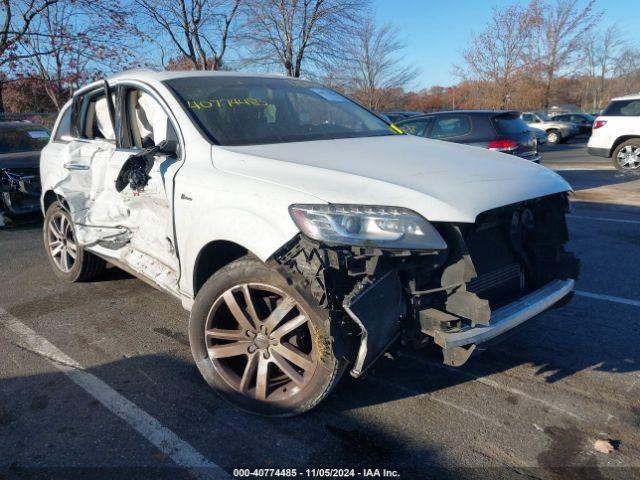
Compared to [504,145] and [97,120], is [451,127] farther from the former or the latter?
[97,120]

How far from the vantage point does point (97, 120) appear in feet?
15.8

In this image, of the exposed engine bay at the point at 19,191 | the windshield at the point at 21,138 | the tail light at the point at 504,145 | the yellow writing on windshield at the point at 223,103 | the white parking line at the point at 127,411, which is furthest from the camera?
the tail light at the point at 504,145

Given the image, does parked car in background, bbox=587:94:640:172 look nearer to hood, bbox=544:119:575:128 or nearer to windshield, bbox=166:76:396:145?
windshield, bbox=166:76:396:145

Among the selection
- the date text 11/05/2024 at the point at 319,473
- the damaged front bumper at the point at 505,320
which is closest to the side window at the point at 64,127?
the date text 11/05/2024 at the point at 319,473

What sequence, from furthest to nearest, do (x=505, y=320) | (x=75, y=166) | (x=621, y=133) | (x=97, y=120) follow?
(x=621, y=133) < (x=97, y=120) < (x=75, y=166) < (x=505, y=320)

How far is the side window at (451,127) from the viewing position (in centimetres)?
950

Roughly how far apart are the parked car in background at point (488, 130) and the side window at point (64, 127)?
586cm

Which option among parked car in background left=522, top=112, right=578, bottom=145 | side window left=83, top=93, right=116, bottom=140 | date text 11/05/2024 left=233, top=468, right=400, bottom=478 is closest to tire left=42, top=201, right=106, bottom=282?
side window left=83, top=93, right=116, bottom=140

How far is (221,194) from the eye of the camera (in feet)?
9.69

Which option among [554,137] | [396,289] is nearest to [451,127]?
[396,289]

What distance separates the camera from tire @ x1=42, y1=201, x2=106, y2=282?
16.6ft

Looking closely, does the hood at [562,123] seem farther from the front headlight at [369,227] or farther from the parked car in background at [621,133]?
the front headlight at [369,227]

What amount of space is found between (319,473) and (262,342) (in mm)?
731

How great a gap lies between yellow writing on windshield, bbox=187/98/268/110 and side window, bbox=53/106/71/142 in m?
2.28
